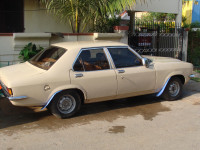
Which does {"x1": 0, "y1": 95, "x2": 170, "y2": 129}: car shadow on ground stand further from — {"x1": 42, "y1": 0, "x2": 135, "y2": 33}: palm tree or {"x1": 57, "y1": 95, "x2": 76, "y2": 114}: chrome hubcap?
{"x1": 42, "y1": 0, "x2": 135, "y2": 33}: palm tree

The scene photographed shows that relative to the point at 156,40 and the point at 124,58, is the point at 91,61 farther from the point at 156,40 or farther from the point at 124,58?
the point at 156,40

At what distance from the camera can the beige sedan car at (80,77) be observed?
17.4 feet

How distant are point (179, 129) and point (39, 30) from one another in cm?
674

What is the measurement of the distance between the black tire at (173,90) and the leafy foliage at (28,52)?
13.0ft

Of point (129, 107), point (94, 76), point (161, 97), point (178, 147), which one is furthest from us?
point (161, 97)

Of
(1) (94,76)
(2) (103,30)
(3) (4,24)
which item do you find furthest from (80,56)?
(3) (4,24)

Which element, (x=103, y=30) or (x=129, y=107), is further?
(x=103, y=30)

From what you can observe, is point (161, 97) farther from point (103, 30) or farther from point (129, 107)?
point (103, 30)

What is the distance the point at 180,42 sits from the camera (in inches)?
471

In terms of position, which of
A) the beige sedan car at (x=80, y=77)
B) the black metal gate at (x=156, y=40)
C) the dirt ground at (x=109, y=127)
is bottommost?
the dirt ground at (x=109, y=127)

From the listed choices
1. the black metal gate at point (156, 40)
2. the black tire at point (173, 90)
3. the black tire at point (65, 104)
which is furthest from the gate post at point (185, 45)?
the black tire at point (65, 104)

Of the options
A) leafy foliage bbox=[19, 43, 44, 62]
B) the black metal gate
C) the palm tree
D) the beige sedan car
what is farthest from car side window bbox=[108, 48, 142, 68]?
the black metal gate

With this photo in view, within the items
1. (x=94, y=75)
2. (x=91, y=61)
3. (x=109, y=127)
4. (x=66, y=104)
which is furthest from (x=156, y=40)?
(x=109, y=127)

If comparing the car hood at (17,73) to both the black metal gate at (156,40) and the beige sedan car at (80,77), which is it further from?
the black metal gate at (156,40)
